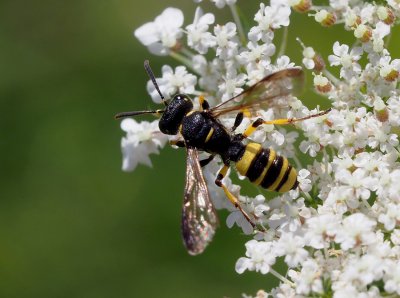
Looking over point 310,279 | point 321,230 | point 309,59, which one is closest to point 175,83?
point 309,59

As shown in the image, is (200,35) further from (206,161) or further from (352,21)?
(352,21)

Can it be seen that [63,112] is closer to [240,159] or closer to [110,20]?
[110,20]

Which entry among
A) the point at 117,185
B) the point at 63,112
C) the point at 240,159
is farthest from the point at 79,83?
the point at 240,159

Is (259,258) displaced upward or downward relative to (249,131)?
downward

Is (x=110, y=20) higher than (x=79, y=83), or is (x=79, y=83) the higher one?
(x=110, y=20)

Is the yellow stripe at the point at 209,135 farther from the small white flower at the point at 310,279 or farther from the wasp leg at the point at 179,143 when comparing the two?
the small white flower at the point at 310,279
